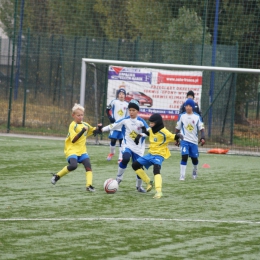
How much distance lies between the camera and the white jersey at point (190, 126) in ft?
45.0

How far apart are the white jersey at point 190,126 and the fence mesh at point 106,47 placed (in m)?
6.89

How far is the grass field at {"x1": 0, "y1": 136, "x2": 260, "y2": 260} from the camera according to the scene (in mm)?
7266

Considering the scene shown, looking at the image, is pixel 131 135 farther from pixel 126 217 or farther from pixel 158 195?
pixel 126 217

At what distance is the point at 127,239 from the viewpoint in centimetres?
776

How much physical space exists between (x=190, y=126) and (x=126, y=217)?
5.02 m

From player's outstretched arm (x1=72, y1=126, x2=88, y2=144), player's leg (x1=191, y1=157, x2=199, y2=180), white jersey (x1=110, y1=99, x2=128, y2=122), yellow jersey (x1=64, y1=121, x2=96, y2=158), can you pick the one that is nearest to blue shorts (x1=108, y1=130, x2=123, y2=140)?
white jersey (x1=110, y1=99, x2=128, y2=122)

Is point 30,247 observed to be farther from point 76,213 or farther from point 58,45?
point 58,45

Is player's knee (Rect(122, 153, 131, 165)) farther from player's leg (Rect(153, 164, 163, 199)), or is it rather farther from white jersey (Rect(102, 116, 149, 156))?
player's leg (Rect(153, 164, 163, 199))

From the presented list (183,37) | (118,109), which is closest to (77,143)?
(118,109)

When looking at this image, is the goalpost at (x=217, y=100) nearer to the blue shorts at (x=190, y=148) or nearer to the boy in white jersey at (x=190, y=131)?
the boy in white jersey at (x=190, y=131)

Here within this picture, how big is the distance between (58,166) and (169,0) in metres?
9.65

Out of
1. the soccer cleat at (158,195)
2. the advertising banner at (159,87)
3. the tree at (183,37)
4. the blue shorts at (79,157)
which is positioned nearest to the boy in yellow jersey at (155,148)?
the soccer cleat at (158,195)

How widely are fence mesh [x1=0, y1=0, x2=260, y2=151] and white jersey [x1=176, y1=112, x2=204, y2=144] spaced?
6.89 meters

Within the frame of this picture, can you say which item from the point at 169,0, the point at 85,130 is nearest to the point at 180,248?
the point at 85,130
